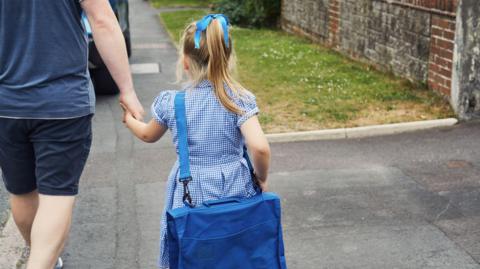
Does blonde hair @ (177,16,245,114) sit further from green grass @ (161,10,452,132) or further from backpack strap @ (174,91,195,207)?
green grass @ (161,10,452,132)

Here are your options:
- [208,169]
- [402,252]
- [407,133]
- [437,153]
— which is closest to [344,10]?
[407,133]

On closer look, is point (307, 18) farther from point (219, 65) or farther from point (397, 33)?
point (219, 65)

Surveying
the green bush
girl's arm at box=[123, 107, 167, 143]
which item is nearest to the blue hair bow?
girl's arm at box=[123, 107, 167, 143]

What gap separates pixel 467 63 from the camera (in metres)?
7.82

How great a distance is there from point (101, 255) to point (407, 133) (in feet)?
13.0

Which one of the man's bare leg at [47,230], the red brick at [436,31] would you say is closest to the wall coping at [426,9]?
the red brick at [436,31]

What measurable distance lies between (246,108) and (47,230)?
42.0 inches

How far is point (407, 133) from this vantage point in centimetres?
757

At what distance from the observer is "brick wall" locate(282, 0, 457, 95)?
8398mm

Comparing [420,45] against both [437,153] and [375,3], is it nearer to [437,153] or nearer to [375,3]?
[375,3]

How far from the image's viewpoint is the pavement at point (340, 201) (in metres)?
4.55

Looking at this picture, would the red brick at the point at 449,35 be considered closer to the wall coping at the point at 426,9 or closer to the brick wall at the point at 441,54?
the brick wall at the point at 441,54

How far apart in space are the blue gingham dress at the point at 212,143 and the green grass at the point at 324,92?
4.39m

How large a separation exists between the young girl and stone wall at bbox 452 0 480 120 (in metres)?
5.02
